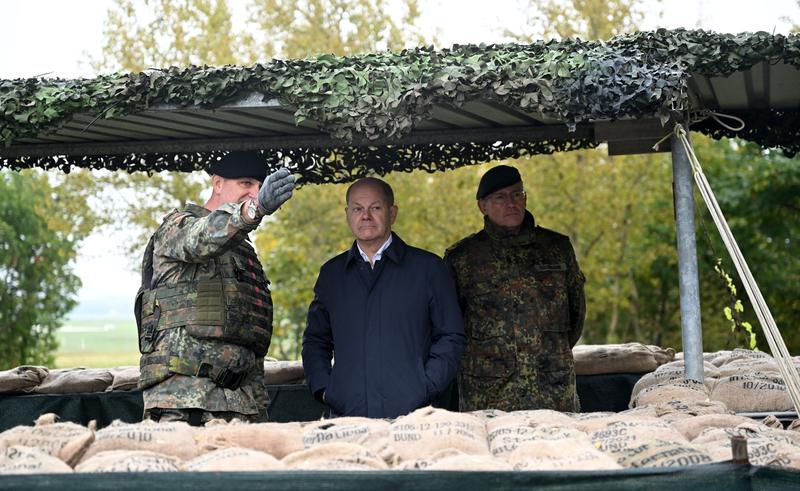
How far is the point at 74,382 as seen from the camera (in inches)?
324

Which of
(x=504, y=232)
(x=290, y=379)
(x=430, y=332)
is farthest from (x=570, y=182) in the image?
(x=430, y=332)

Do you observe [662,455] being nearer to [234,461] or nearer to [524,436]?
[524,436]

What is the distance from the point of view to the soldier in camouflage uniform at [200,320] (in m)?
5.13

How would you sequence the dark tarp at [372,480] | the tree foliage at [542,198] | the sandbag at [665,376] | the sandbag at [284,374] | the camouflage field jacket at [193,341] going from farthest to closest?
1. the tree foliage at [542,198]
2. the sandbag at [284,374]
3. the sandbag at [665,376]
4. the camouflage field jacket at [193,341]
5. the dark tarp at [372,480]

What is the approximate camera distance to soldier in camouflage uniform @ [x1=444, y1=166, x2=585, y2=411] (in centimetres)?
652

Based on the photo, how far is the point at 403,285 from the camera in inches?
219

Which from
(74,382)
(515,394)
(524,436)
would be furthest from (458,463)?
(74,382)

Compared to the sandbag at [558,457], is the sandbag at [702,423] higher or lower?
lower

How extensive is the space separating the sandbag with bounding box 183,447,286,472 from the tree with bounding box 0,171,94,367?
56.4 feet

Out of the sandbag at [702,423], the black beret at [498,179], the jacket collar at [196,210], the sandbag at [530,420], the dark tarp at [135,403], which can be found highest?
the black beret at [498,179]

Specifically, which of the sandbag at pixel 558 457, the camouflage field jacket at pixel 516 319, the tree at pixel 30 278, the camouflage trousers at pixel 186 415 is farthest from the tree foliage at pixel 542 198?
the sandbag at pixel 558 457

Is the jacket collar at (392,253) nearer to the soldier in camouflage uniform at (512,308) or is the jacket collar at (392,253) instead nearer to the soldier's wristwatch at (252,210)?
the soldier's wristwatch at (252,210)

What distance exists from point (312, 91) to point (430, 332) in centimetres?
142

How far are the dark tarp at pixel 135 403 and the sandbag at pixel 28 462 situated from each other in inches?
179
